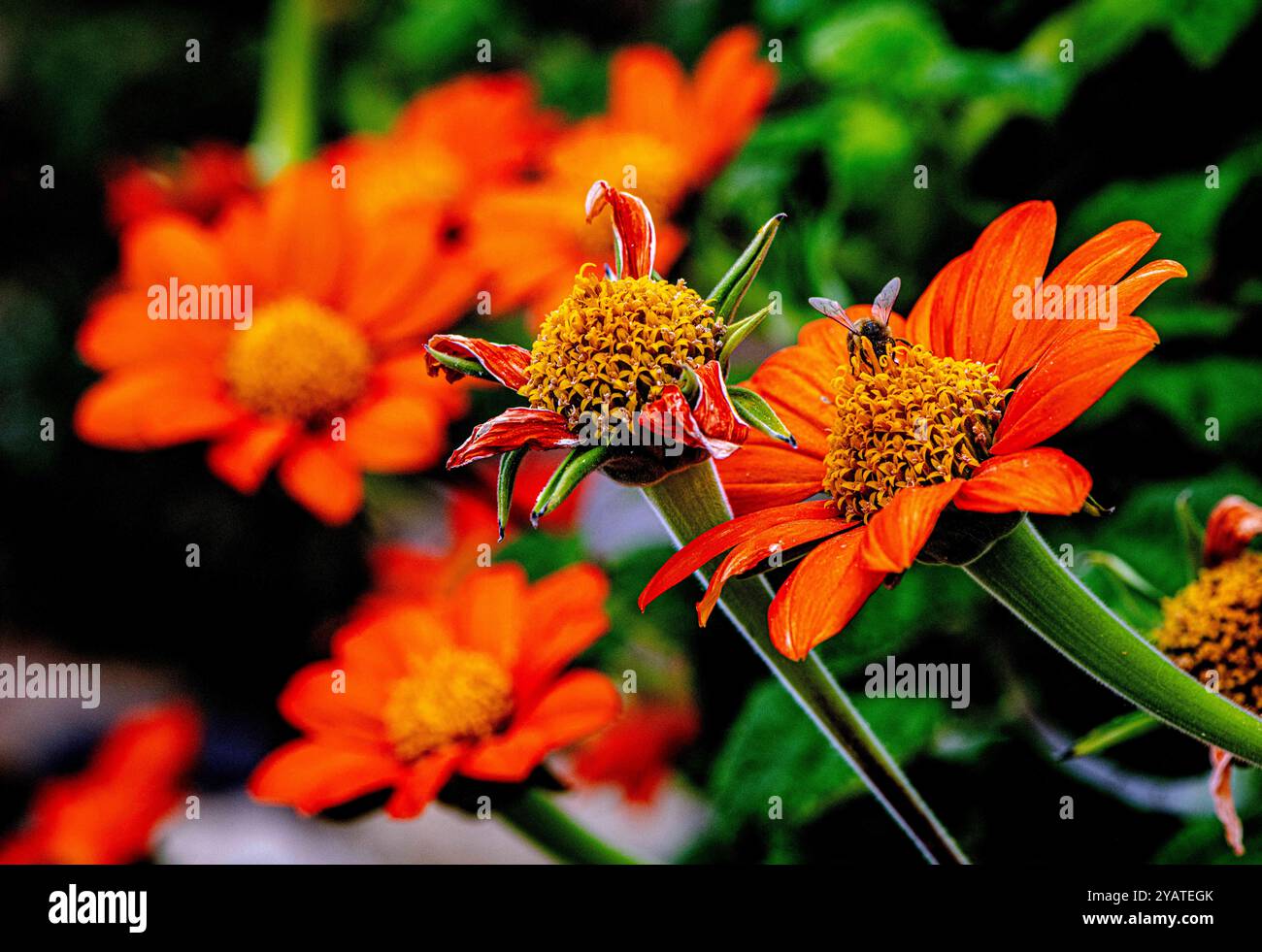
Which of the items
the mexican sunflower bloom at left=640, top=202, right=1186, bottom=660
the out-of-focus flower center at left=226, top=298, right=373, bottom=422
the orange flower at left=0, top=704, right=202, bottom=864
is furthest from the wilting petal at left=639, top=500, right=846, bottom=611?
the orange flower at left=0, top=704, right=202, bottom=864

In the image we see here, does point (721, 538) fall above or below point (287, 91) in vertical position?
below

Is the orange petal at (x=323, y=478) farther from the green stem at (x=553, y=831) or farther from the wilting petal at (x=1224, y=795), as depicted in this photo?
the wilting petal at (x=1224, y=795)

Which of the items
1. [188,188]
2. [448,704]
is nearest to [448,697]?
[448,704]

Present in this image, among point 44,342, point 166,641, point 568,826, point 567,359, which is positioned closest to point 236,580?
point 166,641

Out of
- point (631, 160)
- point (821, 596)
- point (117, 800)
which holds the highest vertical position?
point (631, 160)

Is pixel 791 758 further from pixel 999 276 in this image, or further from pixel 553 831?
pixel 999 276

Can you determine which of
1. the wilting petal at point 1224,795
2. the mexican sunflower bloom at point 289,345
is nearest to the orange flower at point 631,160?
the mexican sunflower bloom at point 289,345

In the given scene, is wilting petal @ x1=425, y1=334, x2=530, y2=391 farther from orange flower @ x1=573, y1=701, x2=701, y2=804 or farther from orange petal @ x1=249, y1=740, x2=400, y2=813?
orange flower @ x1=573, y1=701, x2=701, y2=804
